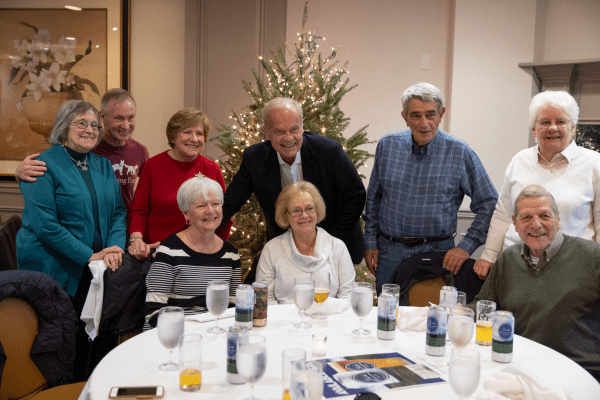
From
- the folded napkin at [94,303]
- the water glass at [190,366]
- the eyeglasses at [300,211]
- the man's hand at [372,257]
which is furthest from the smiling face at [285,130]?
the water glass at [190,366]

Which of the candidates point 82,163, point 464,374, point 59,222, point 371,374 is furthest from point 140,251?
point 464,374

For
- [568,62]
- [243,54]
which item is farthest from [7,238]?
[568,62]

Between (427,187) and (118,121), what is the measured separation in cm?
179

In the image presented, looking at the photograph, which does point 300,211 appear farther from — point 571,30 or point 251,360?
point 571,30

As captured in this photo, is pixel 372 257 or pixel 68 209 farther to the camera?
pixel 372 257

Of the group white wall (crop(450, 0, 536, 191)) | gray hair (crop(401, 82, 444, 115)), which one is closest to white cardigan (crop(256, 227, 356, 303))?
gray hair (crop(401, 82, 444, 115))

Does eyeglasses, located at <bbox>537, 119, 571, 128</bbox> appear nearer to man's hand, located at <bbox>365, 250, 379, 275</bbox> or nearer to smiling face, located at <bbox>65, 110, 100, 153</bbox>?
man's hand, located at <bbox>365, 250, 379, 275</bbox>

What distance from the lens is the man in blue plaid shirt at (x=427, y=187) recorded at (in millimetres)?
2766

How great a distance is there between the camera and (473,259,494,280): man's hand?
2592 millimetres

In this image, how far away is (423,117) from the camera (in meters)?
2.73

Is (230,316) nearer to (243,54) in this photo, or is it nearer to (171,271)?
(171,271)

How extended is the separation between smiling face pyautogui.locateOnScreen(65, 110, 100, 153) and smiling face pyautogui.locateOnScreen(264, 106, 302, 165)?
0.86 metres

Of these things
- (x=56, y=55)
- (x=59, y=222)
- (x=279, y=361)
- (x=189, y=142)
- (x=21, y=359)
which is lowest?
(x=21, y=359)

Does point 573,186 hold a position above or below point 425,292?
above
